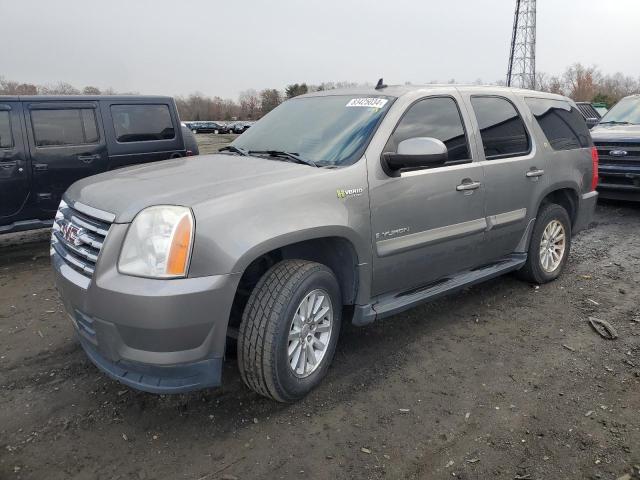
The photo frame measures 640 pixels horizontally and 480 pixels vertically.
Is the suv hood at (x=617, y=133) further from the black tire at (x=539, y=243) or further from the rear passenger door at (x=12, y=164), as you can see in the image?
the rear passenger door at (x=12, y=164)

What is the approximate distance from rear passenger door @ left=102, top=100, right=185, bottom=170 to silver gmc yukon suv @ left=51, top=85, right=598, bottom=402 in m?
3.50

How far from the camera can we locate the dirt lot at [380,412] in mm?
2451

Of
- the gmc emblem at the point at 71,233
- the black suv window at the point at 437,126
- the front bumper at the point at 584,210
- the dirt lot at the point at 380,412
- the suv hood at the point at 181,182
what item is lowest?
the dirt lot at the point at 380,412

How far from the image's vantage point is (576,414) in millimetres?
2836

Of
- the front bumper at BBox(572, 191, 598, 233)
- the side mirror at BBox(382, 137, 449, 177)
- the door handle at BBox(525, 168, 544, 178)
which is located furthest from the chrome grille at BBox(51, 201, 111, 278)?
the front bumper at BBox(572, 191, 598, 233)

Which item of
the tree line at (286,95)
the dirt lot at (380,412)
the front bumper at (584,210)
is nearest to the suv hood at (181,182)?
the dirt lot at (380,412)

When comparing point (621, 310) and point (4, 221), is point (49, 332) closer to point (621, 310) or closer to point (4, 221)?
point (4, 221)

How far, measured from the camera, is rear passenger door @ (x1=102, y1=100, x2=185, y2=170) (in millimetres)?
6879

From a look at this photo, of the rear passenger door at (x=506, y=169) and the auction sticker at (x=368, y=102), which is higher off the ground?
the auction sticker at (x=368, y=102)

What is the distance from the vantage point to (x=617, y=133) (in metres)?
8.44

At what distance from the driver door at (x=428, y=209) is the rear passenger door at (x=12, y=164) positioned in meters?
4.97

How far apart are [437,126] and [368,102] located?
57 centimetres

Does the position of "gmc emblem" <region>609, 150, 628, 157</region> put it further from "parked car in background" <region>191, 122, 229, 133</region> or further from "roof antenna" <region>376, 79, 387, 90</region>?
"parked car in background" <region>191, 122, 229, 133</region>

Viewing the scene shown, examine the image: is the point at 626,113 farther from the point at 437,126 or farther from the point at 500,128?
the point at 437,126
